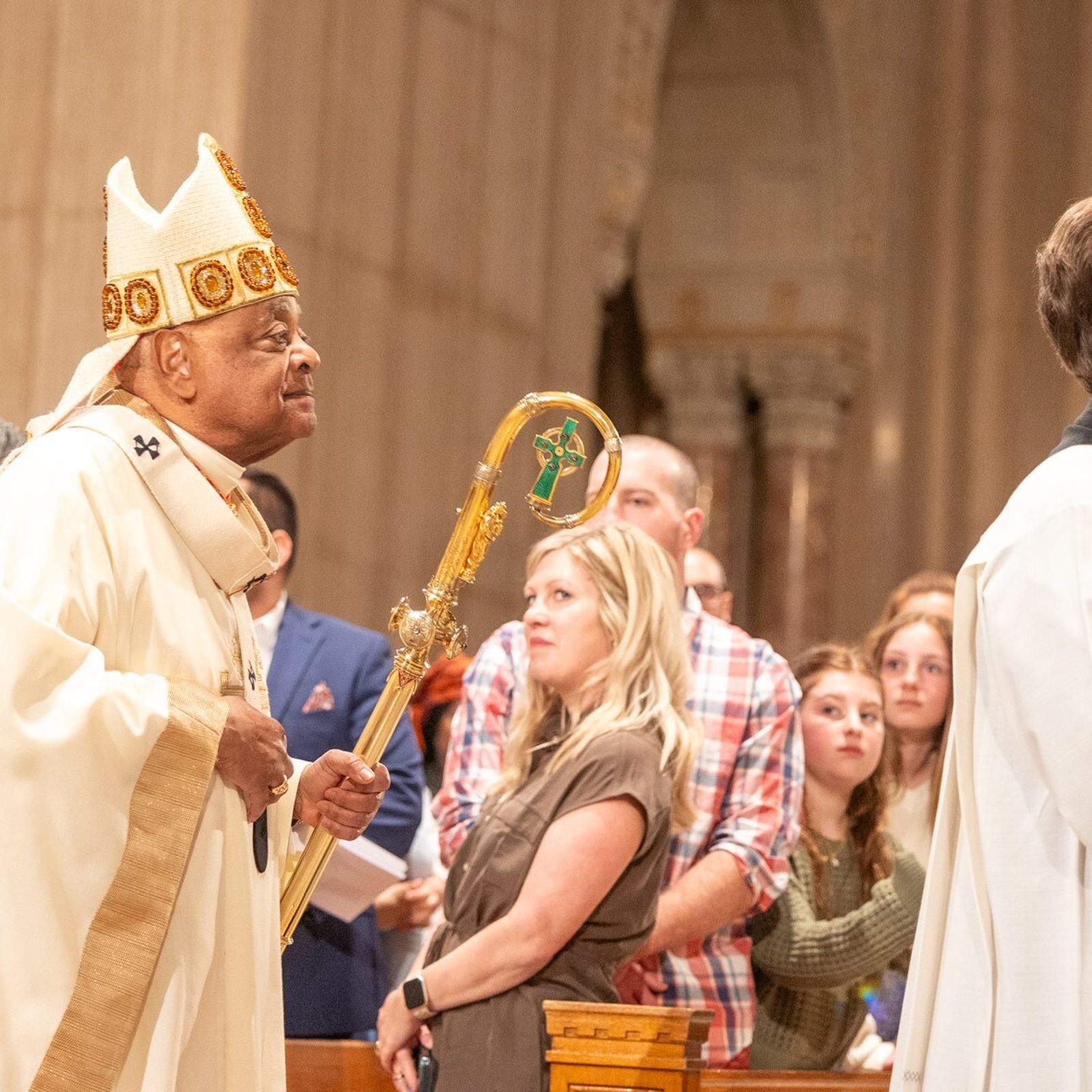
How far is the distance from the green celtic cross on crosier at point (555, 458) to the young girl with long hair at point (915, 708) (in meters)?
2.03

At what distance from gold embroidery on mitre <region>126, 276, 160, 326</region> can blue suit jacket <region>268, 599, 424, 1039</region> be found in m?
1.75

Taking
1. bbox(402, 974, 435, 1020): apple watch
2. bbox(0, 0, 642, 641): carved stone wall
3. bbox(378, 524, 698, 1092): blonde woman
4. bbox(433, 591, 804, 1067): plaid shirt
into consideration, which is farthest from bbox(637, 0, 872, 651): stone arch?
bbox(402, 974, 435, 1020): apple watch

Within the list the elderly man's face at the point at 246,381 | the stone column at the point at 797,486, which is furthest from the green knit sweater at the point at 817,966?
the stone column at the point at 797,486

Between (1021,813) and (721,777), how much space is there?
66.1 inches

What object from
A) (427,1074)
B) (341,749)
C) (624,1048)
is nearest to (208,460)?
(624,1048)

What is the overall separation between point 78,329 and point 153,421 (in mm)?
3446

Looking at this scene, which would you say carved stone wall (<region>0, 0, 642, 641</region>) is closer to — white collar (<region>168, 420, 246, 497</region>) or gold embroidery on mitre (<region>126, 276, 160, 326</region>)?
gold embroidery on mitre (<region>126, 276, 160, 326</region>)

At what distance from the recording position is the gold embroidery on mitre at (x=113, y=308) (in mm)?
3307

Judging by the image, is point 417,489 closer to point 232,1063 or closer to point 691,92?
point 232,1063

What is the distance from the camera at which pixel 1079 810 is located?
2697 mm

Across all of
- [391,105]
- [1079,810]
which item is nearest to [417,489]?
[391,105]

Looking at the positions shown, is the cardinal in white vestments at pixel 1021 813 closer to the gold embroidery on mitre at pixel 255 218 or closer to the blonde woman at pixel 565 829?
the blonde woman at pixel 565 829

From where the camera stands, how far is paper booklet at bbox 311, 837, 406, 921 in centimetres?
448

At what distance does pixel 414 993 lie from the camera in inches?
152
